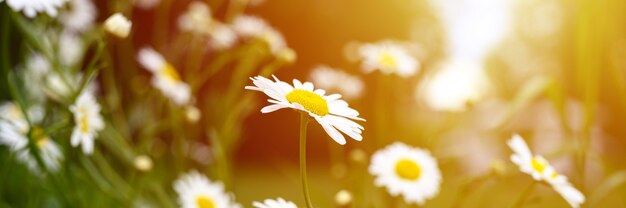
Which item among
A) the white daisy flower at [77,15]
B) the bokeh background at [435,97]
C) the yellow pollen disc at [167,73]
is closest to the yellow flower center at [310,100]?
the bokeh background at [435,97]

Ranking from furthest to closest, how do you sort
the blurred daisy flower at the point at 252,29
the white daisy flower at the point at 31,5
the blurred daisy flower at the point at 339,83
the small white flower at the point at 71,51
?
the small white flower at the point at 71,51, the blurred daisy flower at the point at 339,83, the blurred daisy flower at the point at 252,29, the white daisy flower at the point at 31,5

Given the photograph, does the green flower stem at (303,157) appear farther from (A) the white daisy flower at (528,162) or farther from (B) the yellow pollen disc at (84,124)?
(B) the yellow pollen disc at (84,124)

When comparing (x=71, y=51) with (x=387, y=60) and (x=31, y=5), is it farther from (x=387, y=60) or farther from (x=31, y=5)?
(x=31, y=5)

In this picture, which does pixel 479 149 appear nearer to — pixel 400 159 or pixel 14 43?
pixel 14 43

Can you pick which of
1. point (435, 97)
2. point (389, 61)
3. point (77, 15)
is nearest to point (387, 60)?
point (389, 61)

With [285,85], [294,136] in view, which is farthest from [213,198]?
[294,136]

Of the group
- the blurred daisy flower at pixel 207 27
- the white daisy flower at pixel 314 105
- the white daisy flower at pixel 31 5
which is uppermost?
the blurred daisy flower at pixel 207 27

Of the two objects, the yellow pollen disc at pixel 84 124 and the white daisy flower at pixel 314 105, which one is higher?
the yellow pollen disc at pixel 84 124
